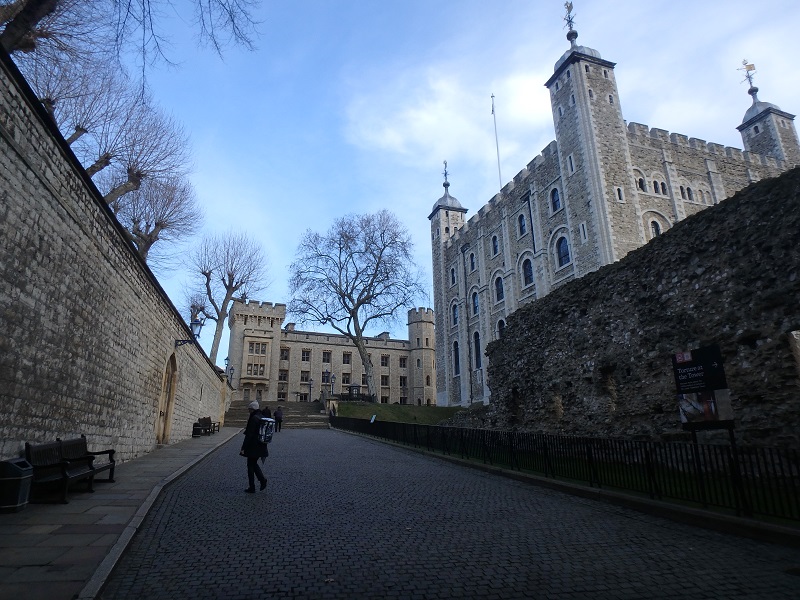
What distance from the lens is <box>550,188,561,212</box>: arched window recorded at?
2892 cm

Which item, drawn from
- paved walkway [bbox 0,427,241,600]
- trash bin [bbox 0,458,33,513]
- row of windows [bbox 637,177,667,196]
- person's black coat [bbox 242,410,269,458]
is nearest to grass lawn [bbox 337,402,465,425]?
row of windows [bbox 637,177,667,196]

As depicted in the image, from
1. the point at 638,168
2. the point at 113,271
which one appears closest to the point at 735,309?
the point at 113,271

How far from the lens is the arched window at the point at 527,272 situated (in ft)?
105

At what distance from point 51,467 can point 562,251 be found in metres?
27.7

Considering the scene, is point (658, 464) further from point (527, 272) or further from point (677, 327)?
point (527, 272)

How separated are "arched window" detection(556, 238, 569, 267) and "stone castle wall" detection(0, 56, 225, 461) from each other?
934 inches

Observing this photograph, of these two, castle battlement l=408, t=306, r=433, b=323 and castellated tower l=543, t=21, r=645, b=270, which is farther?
castle battlement l=408, t=306, r=433, b=323

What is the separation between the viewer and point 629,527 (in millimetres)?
5703

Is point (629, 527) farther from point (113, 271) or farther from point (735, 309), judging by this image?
point (113, 271)

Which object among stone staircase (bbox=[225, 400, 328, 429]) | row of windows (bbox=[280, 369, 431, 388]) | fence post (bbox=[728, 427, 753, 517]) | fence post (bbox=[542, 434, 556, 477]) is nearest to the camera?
fence post (bbox=[728, 427, 753, 517])

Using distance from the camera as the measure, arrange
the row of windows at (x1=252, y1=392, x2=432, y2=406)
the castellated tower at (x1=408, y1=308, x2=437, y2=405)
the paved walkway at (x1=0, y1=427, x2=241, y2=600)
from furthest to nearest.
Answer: the castellated tower at (x1=408, y1=308, x2=437, y2=405) < the row of windows at (x1=252, y1=392, x2=432, y2=406) < the paved walkway at (x1=0, y1=427, x2=241, y2=600)

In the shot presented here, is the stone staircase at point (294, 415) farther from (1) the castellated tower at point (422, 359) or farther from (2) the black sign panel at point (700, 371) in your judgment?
(1) the castellated tower at point (422, 359)

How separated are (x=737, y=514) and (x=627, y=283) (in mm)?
7237

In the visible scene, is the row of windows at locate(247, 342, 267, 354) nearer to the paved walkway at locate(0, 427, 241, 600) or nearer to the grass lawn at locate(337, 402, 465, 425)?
the grass lawn at locate(337, 402, 465, 425)
